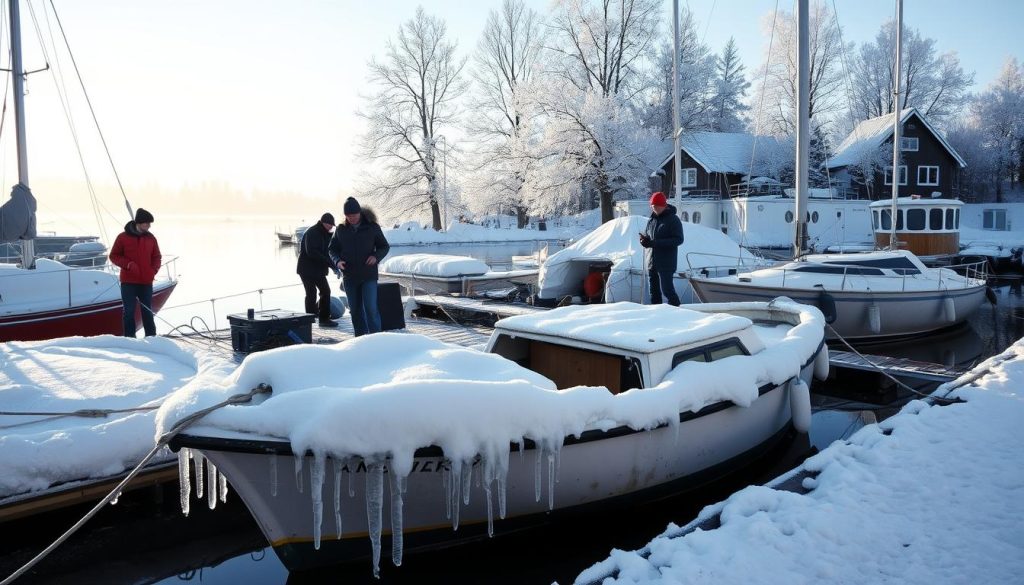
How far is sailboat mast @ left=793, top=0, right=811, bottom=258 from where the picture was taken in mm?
13664

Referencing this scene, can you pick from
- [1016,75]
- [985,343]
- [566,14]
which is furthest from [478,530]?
[1016,75]

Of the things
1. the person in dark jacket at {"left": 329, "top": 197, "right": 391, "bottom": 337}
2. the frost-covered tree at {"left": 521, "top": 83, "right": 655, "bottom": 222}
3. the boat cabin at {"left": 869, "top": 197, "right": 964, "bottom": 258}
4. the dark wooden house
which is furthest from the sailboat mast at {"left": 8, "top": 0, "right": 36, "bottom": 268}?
the dark wooden house

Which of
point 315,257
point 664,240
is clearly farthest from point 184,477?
point 664,240

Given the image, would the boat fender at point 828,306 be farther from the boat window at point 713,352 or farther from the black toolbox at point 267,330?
the black toolbox at point 267,330

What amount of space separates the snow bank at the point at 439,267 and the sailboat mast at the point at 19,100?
324 inches

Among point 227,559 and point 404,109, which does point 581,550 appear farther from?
point 404,109

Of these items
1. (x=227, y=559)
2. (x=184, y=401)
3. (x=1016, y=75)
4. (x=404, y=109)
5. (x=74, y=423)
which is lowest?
(x=227, y=559)

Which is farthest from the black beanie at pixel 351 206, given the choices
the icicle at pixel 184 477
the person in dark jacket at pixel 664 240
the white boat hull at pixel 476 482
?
the white boat hull at pixel 476 482

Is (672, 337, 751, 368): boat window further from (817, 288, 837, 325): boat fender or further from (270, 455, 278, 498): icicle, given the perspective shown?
(817, 288, 837, 325): boat fender

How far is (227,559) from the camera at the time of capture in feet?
17.3

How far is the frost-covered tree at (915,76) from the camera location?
46.6 metres

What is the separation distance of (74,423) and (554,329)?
3.90m

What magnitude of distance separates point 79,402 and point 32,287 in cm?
784

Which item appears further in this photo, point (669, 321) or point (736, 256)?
point (736, 256)
